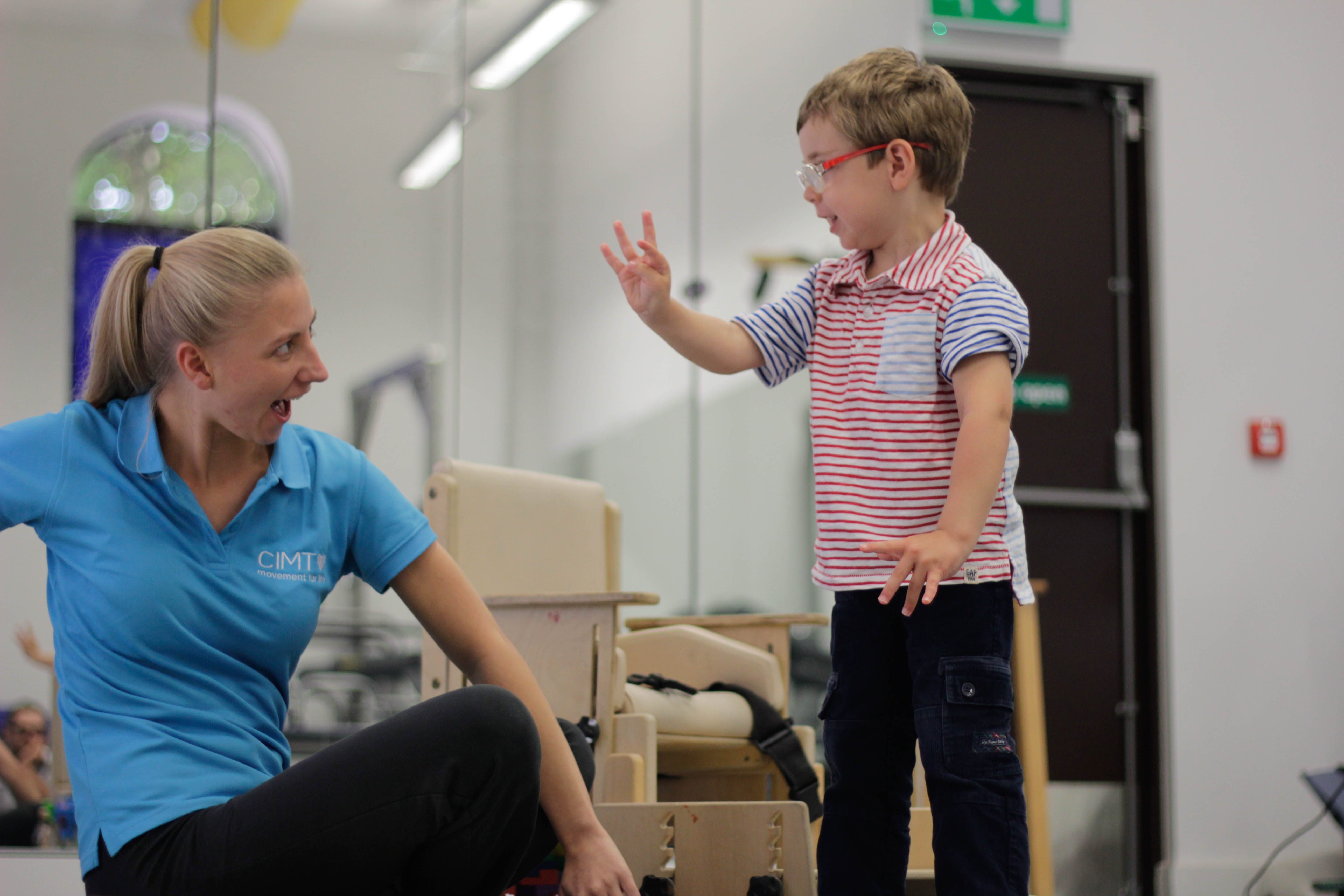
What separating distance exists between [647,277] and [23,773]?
102 inches

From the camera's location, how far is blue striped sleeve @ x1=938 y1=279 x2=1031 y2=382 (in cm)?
151

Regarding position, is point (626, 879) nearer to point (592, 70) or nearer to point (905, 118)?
point (905, 118)

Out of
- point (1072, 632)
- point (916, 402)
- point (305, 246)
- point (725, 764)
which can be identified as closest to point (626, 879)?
point (916, 402)

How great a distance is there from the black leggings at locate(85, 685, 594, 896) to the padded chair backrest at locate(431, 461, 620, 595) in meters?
1.25

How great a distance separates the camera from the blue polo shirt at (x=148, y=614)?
4.06 feet

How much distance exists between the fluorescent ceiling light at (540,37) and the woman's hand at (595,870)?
3.62 meters

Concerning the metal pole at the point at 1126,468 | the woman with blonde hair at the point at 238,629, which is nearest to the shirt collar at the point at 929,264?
the woman with blonde hair at the point at 238,629

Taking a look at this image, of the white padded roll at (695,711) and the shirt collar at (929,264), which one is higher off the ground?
the shirt collar at (929,264)

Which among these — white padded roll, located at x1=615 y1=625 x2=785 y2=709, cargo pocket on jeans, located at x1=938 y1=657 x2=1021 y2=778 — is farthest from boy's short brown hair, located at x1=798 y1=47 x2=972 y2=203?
white padded roll, located at x1=615 y1=625 x2=785 y2=709

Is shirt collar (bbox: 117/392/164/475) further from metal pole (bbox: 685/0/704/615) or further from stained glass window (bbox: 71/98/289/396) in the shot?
stained glass window (bbox: 71/98/289/396)

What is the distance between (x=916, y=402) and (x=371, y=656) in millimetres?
4639

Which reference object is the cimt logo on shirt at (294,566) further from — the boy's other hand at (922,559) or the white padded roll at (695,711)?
the white padded roll at (695,711)

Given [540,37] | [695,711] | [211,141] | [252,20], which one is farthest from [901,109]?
[252,20]

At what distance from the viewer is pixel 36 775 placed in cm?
338
